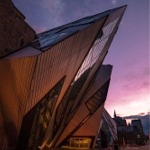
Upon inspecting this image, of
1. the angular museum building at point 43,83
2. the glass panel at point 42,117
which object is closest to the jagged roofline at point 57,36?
the angular museum building at point 43,83

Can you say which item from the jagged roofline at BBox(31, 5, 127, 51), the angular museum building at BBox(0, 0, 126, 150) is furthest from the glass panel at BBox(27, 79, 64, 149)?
the jagged roofline at BBox(31, 5, 127, 51)

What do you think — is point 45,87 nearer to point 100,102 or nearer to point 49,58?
point 49,58

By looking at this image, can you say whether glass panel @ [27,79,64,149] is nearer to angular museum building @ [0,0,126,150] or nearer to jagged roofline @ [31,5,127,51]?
angular museum building @ [0,0,126,150]

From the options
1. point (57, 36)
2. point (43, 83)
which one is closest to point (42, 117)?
point (43, 83)

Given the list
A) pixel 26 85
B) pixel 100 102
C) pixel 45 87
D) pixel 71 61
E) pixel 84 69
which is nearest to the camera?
pixel 26 85

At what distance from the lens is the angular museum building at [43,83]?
Result: 12141mm

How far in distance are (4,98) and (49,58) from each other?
14.5ft

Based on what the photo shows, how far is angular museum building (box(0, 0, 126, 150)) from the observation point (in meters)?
12.1

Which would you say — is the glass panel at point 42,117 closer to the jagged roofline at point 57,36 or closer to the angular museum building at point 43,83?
the angular museum building at point 43,83

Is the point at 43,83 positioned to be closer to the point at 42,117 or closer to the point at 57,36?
the point at 42,117

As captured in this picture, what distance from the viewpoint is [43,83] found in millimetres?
13148

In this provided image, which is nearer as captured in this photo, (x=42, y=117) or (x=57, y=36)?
(x=42, y=117)

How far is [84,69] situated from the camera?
69.2 feet

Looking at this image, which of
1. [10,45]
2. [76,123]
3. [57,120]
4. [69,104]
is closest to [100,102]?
[76,123]
